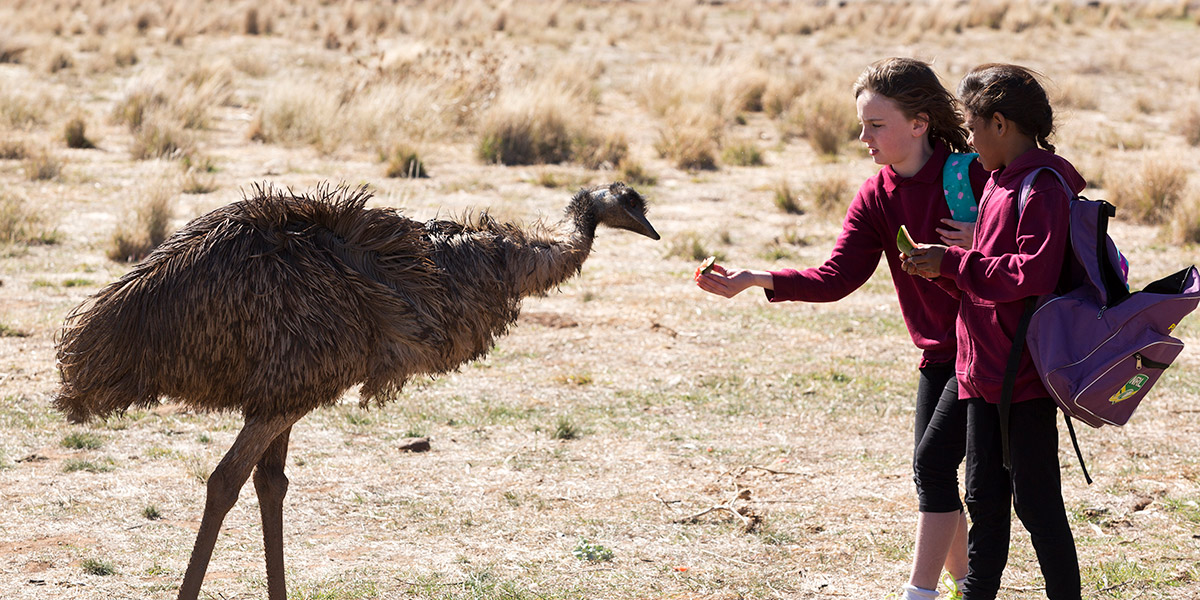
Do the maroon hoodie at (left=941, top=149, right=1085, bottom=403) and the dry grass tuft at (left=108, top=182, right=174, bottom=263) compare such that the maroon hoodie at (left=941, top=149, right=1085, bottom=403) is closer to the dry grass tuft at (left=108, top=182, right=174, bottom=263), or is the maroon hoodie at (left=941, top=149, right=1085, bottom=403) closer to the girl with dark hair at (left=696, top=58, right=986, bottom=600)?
the girl with dark hair at (left=696, top=58, right=986, bottom=600)

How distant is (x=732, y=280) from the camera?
3.62 metres

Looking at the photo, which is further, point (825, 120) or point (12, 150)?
point (825, 120)

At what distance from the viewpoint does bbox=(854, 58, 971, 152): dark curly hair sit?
3.45 meters

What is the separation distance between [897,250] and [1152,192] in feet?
29.8

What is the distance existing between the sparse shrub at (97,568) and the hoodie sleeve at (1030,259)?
9.84 feet

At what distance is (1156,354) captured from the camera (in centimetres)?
298

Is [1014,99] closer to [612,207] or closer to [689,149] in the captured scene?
[612,207]

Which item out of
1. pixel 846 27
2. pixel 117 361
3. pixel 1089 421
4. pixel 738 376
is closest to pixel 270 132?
pixel 738 376

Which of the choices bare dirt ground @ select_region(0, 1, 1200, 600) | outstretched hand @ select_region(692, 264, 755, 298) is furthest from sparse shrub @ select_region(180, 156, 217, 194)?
outstretched hand @ select_region(692, 264, 755, 298)

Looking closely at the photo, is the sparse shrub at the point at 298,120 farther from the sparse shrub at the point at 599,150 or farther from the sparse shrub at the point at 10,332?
the sparse shrub at the point at 10,332

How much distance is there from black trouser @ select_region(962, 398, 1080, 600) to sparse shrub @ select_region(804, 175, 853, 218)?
8.45m

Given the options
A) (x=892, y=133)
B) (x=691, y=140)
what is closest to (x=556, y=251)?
(x=892, y=133)

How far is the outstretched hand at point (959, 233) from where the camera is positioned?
3.35 meters

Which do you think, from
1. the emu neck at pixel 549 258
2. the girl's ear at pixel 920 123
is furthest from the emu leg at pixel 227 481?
the girl's ear at pixel 920 123
